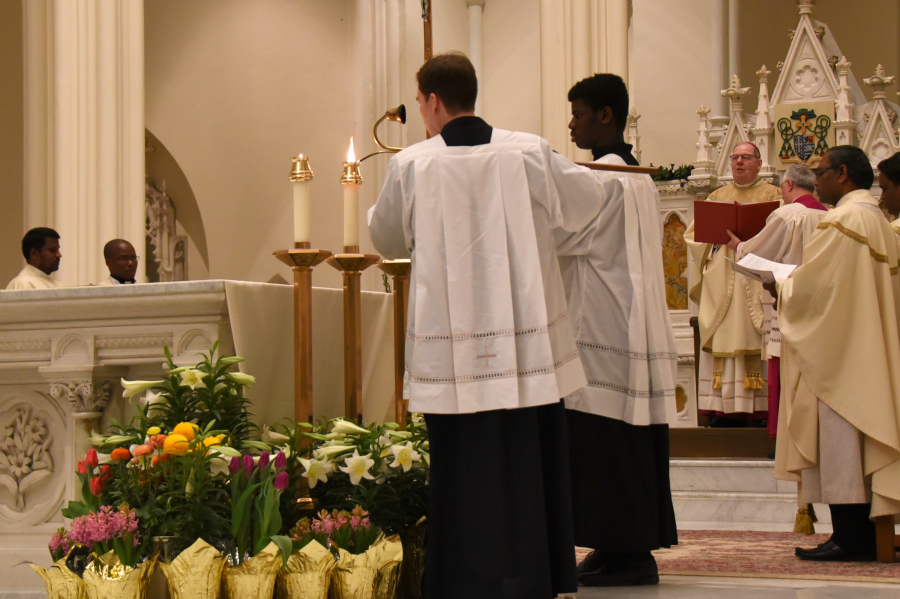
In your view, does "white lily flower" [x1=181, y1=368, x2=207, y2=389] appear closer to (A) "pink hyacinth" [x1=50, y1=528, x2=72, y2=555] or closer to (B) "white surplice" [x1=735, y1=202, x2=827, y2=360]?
(A) "pink hyacinth" [x1=50, y1=528, x2=72, y2=555]

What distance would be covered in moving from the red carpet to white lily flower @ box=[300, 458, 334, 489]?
1442mm

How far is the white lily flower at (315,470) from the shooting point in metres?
2.88

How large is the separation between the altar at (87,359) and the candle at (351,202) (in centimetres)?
29

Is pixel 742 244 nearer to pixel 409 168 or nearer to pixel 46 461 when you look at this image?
pixel 409 168

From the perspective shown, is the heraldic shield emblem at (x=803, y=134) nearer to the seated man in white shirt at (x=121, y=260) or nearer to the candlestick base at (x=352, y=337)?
the seated man in white shirt at (x=121, y=260)

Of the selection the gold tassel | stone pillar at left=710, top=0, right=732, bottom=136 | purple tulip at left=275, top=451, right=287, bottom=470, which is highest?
stone pillar at left=710, top=0, right=732, bottom=136

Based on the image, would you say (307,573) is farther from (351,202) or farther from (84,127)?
(84,127)

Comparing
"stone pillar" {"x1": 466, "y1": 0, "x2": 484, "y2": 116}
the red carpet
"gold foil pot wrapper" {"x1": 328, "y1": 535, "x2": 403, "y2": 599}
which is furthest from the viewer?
"stone pillar" {"x1": 466, "y1": 0, "x2": 484, "y2": 116}

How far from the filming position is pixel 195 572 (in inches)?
101

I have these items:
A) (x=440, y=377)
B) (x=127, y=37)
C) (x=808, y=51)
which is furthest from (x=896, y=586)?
(x=127, y=37)

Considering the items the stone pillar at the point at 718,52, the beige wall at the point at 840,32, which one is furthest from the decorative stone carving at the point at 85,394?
the beige wall at the point at 840,32

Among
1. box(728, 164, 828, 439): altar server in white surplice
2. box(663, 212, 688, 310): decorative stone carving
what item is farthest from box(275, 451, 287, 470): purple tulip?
box(663, 212, 688, 310): decorative stone carving

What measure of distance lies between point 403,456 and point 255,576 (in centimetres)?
58

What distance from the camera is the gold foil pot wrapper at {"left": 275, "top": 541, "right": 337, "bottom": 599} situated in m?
2.63
